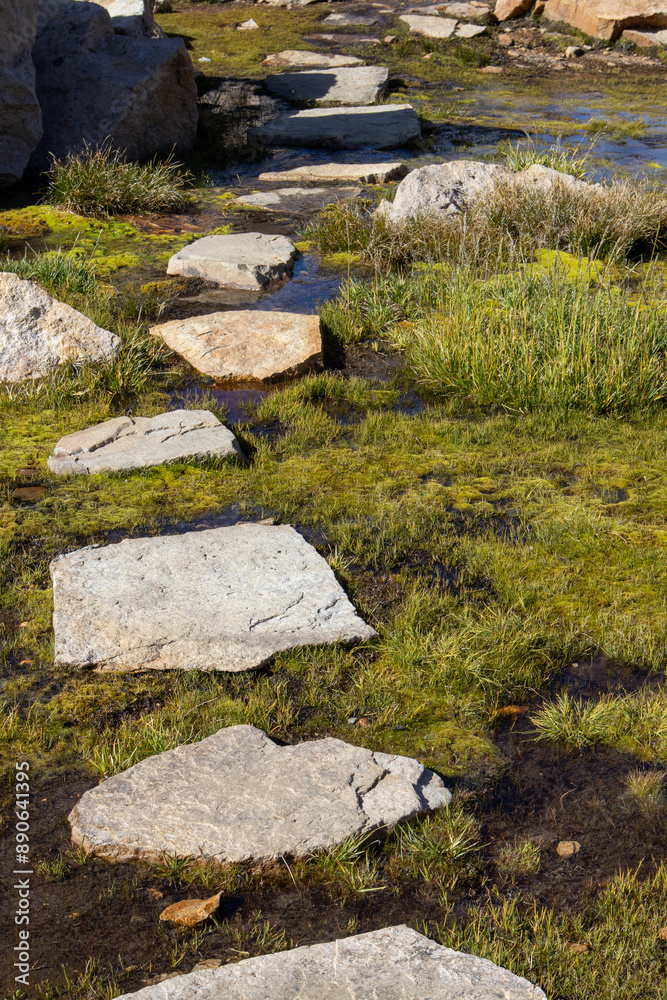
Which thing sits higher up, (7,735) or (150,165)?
(150,165)

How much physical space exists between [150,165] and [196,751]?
794 centimetres

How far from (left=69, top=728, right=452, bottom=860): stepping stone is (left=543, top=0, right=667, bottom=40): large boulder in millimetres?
18689

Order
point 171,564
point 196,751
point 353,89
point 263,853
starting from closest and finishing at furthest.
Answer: point 263,853
point 196,751
point 171,564
point 353,89

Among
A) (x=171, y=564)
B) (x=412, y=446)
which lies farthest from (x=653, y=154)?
(x=171, y=564)

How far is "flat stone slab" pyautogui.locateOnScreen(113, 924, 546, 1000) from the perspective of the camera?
194cm

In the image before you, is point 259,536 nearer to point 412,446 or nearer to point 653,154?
point 412,446

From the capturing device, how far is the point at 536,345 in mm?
5188

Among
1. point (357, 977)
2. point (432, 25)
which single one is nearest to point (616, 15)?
point (432, 25)

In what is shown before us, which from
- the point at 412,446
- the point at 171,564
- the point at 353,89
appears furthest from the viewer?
the point at 353,89

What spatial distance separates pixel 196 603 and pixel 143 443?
1.55 meters

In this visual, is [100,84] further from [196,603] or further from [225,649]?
[225,649]

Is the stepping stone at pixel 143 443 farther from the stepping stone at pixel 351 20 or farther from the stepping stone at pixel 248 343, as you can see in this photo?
the stepping stone at pixel 351 20

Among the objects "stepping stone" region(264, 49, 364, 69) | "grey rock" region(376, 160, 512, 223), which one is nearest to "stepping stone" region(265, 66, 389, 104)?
"stepping stone" region(264, 49, 364, 69)

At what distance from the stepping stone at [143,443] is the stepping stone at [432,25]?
17.2 metres
